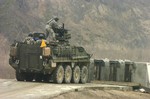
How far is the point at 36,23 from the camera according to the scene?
5156 centimetres

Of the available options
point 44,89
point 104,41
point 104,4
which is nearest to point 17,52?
point 44,89

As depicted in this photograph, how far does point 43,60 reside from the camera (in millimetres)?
23641

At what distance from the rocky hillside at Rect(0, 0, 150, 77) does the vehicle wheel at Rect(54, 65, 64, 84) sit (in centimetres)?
2175

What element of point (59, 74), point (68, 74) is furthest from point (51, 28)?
point (59, 74)

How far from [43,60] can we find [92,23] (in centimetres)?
3550

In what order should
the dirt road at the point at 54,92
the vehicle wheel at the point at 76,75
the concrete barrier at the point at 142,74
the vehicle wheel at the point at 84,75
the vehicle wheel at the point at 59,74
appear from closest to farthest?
the dirt road at the point at 54,92
the vehicle wheel at the point at 59,74
the vehicle wheel at the point at 76,75
the vehicle wheel at the point at 84,75
the concrete barrier at the point at 142,74

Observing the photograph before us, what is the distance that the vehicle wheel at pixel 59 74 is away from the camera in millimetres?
23906

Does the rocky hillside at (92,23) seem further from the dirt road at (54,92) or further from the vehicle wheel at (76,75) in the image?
the dirt road at (54,92)

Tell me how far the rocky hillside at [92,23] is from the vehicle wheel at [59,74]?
2175 centimetres

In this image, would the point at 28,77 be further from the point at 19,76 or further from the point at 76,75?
the point at 76,75

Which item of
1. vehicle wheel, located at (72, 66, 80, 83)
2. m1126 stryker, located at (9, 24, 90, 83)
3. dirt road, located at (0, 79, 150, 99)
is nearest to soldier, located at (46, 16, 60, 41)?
m1126 stryker, located at (9, 24, 90, 83)

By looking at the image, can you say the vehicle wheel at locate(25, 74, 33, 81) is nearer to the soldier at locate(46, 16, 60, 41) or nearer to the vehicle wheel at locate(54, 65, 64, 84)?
the vehicle wheel at locate(54, 65, 64, 84)

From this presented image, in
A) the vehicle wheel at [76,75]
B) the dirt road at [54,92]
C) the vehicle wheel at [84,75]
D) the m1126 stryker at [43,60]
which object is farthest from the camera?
the vehicle wheel at [84,75]

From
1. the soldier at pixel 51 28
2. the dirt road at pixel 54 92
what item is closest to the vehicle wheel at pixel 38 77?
the soldier at pixel 51 28
